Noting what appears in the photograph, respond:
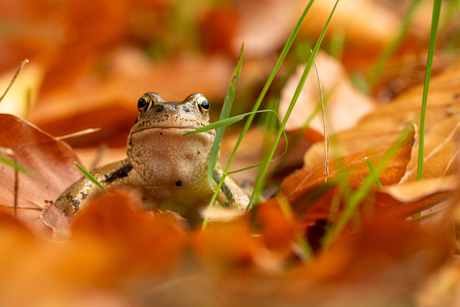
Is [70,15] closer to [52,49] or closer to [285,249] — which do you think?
[52,49]

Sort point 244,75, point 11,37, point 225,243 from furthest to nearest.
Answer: point 244,75 → point 11,37 → point 225,243

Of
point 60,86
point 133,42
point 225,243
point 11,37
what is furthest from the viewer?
point 133,42

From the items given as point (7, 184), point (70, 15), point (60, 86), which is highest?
point (70, 15)

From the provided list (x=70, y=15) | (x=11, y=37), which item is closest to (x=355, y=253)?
(x=70, y=15)

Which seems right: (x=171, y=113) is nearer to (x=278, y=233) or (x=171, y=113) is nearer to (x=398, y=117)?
(x=278, y=233)

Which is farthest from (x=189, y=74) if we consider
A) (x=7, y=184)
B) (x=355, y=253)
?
(x=355, y=253)

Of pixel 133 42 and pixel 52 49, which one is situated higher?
pixel 133 42

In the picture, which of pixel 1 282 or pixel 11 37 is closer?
A: pixel 1 282
